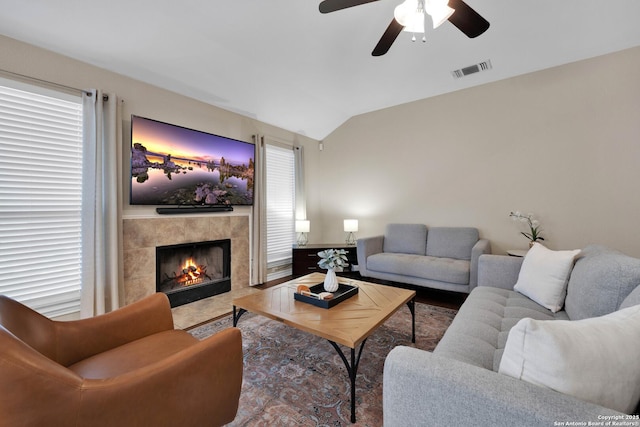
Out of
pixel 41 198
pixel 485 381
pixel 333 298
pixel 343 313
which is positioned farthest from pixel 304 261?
pixel 485 381

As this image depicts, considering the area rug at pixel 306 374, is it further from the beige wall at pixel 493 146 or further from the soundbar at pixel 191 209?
the beige wall at pixel 493 146

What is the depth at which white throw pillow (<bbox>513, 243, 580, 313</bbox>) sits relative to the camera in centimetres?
172

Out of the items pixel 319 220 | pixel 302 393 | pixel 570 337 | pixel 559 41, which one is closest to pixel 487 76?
pixel 559 41

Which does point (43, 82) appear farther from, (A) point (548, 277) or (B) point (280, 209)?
(A) point (548, 277)

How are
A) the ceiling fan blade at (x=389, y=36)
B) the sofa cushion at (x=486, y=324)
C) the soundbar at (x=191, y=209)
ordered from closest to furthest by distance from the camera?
the sofa cushion at (x=486, y=324) → the ceiling fan blade at (x=389, y=36) → the soundbar at (x=191, y=209)

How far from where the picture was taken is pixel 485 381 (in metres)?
0.75

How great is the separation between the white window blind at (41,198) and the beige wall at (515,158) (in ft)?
12.1

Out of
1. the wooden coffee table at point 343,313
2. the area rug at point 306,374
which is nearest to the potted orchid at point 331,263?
the wooden coffee table at point 343,313

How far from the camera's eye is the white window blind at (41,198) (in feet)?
7.04

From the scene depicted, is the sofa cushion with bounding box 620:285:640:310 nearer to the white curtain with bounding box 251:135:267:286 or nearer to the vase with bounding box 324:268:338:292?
the vase with bounding box 324:268:338:292

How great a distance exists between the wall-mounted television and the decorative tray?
1943 millimetres

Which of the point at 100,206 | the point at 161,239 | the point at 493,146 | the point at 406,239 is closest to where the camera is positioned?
the point at 100,206

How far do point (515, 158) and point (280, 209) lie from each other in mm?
3404

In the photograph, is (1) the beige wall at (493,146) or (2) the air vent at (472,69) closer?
(1) the beige wall at (493,146)
